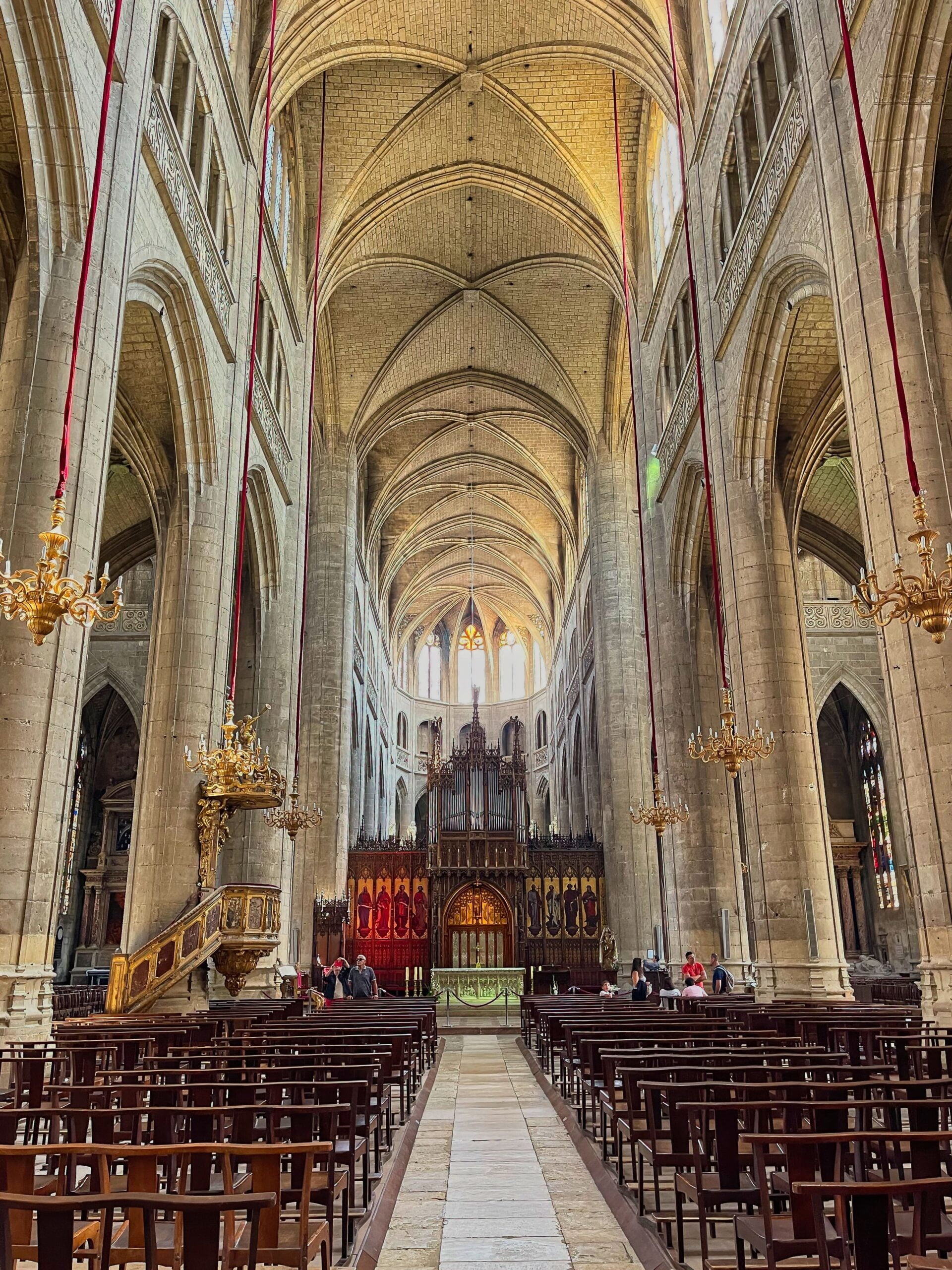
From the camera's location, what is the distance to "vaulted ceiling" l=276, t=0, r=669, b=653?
19812mm

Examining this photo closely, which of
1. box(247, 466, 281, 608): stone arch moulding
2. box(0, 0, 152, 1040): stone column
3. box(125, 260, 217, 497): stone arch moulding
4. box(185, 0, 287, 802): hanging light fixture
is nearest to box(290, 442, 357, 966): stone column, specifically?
box(247, 466, 281, 608): stone arch moulding

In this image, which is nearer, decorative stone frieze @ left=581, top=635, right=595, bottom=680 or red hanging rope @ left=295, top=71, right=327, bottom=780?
red hanging rope @ left=295, top=71, right=327, bottom=780

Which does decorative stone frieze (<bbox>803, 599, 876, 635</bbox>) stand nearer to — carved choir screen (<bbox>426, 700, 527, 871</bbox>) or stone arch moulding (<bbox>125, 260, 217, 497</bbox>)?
carved choir screen (<bbox>426, 700, 527, 871</bbox>)

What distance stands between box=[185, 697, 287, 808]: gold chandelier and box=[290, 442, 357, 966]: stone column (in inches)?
482

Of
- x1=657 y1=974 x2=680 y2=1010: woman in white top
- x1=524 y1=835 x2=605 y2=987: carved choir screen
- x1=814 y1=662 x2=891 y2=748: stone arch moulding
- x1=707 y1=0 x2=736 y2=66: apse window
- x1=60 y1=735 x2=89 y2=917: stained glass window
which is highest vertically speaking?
x1=707 y1=0 x2=736 y2=66: apse window

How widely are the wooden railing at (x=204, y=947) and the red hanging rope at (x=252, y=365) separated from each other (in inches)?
124

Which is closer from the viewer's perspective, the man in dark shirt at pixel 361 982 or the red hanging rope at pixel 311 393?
the man in dark shirt at pixel 361 982

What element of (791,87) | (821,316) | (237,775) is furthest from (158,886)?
(791,87)

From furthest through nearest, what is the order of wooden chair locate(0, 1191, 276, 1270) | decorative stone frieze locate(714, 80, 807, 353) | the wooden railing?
decorative stone frieze locate(714, 80, 807, 353) → the wooden railing → wooden chair locate(0, 1191, 276, 1270)

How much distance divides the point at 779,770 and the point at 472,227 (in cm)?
1838

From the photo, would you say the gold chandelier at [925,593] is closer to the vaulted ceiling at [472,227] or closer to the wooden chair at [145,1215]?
the wooden chair at [145,1215]

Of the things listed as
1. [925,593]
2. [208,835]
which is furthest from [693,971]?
[925,593]

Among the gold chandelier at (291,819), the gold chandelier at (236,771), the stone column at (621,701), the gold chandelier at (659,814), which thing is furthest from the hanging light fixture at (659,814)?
the stone column at (621,701)

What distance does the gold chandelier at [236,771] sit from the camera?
40.4ft
